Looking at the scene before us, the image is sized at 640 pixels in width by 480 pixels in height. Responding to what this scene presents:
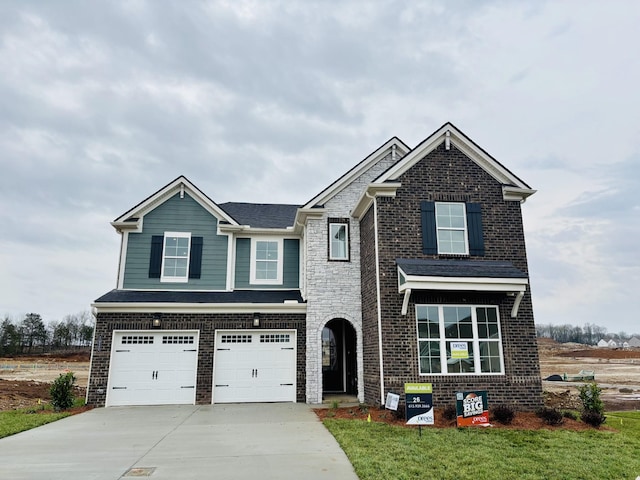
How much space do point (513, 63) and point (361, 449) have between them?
12.4 m

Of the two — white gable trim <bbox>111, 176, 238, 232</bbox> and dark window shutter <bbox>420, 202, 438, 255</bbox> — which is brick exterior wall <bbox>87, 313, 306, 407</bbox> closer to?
white gable trim <bbox>111, 176, 238, 232</bbox>

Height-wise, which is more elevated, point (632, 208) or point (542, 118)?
point (542, 118)

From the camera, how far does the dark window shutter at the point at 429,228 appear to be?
11883mm

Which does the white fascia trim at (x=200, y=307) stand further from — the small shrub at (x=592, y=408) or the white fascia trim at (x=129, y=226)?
the small shrub at (x=592, y=408)

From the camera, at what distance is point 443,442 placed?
767 centimetres

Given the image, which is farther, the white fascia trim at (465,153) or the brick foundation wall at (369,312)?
the white fascia trim at (465,153)

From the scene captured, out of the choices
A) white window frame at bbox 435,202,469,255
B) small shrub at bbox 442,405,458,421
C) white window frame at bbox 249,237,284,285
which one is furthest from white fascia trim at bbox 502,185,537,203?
white window frame at bbox 249,237,284,285

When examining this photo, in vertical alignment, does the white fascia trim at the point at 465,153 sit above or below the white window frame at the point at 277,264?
above

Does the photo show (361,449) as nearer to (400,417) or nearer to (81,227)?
(400,417)

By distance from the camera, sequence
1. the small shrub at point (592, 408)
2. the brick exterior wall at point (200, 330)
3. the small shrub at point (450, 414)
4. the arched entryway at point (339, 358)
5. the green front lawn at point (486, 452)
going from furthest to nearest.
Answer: the arched entryway at point (339, 358), the brick exterior wall at point (200, 330), the small shrub at point (450, 414), the small shrub at point (592, 408), the green front lawn at point (486, 452)

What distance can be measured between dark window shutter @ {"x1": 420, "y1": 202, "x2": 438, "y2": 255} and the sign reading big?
4113mm

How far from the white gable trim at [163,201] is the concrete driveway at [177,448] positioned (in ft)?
20.5

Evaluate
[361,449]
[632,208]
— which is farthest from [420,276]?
[632,208]

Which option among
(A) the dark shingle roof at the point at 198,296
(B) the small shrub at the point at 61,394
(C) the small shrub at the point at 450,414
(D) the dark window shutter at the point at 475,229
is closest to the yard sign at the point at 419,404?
(C) the small shrub at the point at 450,414
